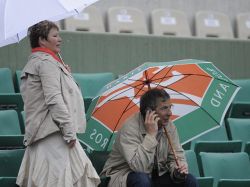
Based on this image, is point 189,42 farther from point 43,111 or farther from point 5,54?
point 43,111

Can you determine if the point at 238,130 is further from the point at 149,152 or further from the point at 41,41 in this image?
the point at 41,41

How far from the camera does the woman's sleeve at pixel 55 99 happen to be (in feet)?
17.5

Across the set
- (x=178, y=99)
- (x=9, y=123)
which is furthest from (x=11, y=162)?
(x=178, y=99)

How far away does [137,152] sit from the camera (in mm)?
5758

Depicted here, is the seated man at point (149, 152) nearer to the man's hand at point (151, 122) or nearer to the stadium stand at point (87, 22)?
the man's hand at point (151, 122)

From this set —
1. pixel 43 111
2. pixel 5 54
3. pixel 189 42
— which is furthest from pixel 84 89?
pixel 43 111

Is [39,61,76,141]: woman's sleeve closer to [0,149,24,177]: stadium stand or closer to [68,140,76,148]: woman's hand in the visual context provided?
[68,140,76,148]: woman's hand

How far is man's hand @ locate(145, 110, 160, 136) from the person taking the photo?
583 centimetres

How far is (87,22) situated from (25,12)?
470cm

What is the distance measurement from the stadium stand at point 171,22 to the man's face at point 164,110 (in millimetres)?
4566

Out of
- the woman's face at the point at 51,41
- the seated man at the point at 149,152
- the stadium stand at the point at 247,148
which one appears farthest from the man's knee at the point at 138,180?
the stadium stand at the point at 247,148

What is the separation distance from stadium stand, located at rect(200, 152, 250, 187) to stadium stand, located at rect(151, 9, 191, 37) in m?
3.85

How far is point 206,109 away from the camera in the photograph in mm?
6285

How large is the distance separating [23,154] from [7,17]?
42.7 inches
